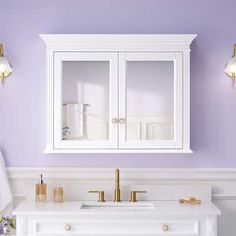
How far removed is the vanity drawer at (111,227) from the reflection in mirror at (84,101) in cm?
54

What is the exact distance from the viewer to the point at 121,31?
3.40m

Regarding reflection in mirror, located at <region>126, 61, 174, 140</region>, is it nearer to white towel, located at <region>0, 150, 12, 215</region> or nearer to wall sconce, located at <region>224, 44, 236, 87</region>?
wall sconce, located at <region>224, 44, 236, 87</region>

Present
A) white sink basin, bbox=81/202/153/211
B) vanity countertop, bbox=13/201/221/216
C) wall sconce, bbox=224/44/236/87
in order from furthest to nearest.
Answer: wall sconce, bbox=224/44/236/87 < white sink basin, bbox=81/202/153/211 < vanity countertop, bbox=13/201/221/216

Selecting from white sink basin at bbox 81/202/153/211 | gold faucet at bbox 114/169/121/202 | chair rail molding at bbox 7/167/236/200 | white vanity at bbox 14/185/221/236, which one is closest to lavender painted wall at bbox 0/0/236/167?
chair rail molding at bbox 7/167/236/200

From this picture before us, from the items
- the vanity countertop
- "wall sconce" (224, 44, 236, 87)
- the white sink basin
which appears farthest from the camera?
"wall sconce" (224, 44, 236, 87)

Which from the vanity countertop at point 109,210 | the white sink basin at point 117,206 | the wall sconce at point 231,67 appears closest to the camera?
the vanity countertop at point 109,210

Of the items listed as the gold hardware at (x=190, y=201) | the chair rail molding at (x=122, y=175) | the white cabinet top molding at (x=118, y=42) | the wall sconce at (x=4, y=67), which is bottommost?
the gold hardware at (x=190, y=201)

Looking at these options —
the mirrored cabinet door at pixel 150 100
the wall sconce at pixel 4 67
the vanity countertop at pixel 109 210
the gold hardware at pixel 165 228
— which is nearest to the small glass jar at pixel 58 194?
the vanity countertop at pixel 109 210

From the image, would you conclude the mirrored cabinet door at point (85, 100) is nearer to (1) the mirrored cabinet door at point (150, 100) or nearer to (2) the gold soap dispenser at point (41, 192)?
(1) the mirrored cabinet door at point (150, 100)

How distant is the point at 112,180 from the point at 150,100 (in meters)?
0.58

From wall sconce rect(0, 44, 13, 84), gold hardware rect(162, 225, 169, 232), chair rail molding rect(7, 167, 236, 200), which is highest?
wall sconce rect(0, 44, 13, 84)

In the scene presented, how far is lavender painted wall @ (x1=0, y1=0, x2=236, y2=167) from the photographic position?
341 centimetres

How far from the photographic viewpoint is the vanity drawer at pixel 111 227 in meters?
3.03

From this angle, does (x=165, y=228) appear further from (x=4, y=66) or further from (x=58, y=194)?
(x=4, y=66)
